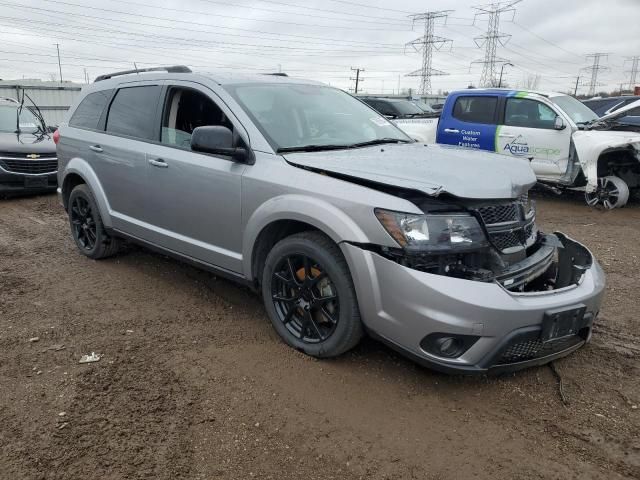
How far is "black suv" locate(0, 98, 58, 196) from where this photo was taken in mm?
8453

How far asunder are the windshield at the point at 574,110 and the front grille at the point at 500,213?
6187mm

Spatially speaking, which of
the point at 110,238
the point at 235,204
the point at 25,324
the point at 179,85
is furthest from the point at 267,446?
the point at 110,238

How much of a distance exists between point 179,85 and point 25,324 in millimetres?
2148

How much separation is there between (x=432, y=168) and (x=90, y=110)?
3.74m

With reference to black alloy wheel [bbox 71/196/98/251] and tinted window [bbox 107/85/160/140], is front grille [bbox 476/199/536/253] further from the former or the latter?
black alloy wheel [bbox 71/196/98/251]

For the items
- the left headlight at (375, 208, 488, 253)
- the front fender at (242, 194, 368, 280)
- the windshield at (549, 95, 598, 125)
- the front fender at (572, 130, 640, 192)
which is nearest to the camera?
the left headlight at (375, 208, 488, 253)

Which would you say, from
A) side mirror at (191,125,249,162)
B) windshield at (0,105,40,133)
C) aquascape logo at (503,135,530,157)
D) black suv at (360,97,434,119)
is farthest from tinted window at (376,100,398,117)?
side mirror at (191,125,249,162)

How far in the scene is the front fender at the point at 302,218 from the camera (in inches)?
113

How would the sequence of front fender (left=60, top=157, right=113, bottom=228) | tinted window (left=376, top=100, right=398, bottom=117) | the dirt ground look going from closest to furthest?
the dirt ground → front fender (left=60, top=157, right=113, bottom=228) → tinted window (left=376, top=100, right=398, bottom=117)

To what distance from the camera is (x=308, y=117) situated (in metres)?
3.84

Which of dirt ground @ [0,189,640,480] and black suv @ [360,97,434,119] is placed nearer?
dirt ground @ [0,189,640,480]

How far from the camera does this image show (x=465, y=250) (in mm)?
2723

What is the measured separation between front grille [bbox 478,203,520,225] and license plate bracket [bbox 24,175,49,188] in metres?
8.10

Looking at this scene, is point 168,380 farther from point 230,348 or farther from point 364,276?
point 364,276
